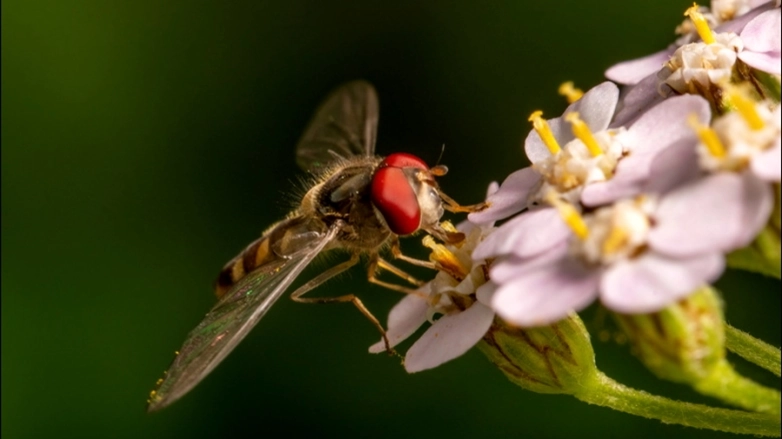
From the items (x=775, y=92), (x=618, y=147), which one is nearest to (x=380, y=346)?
(x=618, y=147)

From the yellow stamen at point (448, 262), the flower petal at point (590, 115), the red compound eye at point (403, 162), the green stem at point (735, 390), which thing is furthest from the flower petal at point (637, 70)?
the green stem at point (735, 390)

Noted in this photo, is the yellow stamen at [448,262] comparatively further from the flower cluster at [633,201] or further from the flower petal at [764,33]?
the flower petal at [764,33]

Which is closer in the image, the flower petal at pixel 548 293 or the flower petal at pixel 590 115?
the flower petal at pixel 548 293

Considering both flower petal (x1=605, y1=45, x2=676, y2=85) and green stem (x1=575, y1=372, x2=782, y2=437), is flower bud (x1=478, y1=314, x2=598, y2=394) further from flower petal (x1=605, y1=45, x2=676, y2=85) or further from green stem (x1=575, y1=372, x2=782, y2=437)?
flower petal (x1=605, y1=45, x2=676, y2=85)

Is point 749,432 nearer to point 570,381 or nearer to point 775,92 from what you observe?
point 570,381

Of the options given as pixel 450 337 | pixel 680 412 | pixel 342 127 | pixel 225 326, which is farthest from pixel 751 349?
pixel 342 127

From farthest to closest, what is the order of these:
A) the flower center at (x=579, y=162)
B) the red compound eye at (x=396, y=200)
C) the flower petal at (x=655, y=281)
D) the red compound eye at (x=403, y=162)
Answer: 1. the red compound eye at (x=403, y=162)
2. the red compound eye at (x=396, y=200)
3. the flower center at (x=579, y=162)
4. the flower petal at (x=655, y=281)

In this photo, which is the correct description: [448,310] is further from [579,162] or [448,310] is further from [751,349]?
[751,349]

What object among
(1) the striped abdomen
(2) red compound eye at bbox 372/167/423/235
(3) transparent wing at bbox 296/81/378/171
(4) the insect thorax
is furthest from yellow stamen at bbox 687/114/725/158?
(3) transparent wing at bbox 296/81/378/171

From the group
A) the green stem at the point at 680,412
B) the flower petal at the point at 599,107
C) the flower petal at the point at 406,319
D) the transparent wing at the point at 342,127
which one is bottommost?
the green stem at the point at 680,412
